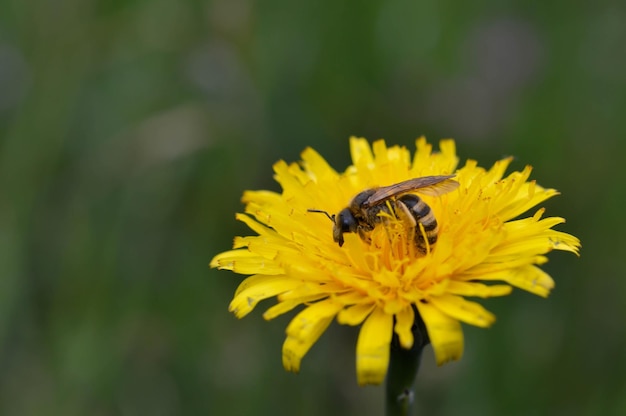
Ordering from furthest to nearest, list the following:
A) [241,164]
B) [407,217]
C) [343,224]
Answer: [241,164]
[343,224]
[407,217]

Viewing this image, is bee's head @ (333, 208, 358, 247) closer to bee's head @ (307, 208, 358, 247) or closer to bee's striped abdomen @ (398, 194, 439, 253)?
bee's head @ (307, 208, 358, 247)

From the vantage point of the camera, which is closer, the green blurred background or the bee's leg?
the bee's leg

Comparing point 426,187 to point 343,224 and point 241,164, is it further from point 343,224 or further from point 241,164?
point 241,164

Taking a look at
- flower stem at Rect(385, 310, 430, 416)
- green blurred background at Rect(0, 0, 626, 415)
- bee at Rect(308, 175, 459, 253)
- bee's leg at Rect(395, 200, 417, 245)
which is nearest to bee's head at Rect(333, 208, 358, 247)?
bee at Rect(308, 175, 459, 253)

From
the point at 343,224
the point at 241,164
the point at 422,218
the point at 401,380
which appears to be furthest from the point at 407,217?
the point at 241,164

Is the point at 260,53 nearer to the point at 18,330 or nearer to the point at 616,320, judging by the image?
the point at 18,330

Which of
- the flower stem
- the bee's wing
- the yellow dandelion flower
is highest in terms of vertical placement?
the bee's wing

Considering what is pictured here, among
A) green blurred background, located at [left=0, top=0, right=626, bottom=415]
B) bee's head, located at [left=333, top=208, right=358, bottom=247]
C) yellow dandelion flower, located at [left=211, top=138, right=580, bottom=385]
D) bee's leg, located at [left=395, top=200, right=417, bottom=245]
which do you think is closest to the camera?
yellow dandelion flower, located at [left=211, top=138, right=580, bottom=385]
